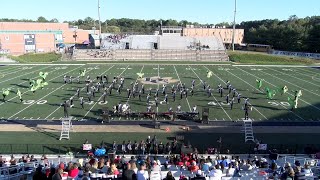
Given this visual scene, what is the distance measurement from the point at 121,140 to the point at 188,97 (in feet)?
39.4

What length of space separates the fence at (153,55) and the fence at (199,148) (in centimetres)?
4710

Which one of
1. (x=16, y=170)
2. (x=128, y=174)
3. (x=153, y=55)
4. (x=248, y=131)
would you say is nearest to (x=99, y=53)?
(x=153, y=55)

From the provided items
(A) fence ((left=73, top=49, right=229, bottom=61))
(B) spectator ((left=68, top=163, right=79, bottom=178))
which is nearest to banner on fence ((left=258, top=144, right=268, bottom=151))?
(B) spectator ((left=68, top=163, right=79, bottom=178))

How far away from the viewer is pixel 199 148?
18.3 metres

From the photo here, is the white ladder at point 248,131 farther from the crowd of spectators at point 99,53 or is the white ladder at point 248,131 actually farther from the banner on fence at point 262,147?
the crowd of spectators at point 99,53

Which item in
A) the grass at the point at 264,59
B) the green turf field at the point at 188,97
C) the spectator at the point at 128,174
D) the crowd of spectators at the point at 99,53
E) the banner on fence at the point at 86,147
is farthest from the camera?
the crowd of spectators at the point at 99,53

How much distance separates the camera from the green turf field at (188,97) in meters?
24.8

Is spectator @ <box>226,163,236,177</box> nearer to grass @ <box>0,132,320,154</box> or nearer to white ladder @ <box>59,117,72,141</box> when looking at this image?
grass @ <box>0,132,320,154</box>

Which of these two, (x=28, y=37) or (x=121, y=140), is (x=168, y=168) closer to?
(x=121, y=140)

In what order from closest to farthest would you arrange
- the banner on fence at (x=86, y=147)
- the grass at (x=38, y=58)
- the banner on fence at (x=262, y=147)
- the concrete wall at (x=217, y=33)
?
the banner on fence at (x=86, y=147) < the banner on fence at (x=262, y=147) < the grass at (x=38, y=58) < the concrete wall at (x=217, y=33)

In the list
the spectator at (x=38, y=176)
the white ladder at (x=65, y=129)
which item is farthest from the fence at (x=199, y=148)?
the spectator at (x=38, y=176)

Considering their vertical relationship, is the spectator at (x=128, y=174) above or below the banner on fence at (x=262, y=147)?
above

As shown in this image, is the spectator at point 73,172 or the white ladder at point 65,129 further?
the white ladder at point 65,129

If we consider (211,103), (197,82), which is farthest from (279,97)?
(197,82)
